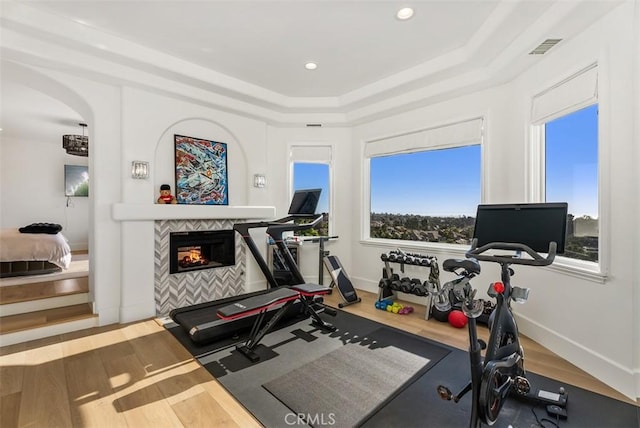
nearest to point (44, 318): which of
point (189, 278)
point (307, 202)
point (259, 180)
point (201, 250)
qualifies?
point (189, 278)

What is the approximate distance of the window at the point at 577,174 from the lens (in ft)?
8.38

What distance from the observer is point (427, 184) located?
4.45 meters

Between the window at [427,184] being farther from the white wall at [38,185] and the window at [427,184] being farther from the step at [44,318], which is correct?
the white wall at [38,185]

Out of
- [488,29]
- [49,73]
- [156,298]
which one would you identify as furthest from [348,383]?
[49,73]

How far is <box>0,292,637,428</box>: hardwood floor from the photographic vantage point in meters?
1.87

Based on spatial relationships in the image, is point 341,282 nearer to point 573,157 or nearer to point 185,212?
point 185,212

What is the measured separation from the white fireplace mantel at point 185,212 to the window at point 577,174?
11.7 feet

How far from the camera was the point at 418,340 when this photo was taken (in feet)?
9.74

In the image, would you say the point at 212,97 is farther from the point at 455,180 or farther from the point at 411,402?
the point at 411,402

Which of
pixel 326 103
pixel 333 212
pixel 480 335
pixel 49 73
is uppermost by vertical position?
pixel 326 103

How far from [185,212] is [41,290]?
6.88 ft

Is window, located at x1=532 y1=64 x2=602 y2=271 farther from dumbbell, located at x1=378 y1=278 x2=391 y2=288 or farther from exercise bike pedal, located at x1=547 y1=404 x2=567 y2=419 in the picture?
dumbbell, located at x1=378 y1=278 x2=391 y2=288

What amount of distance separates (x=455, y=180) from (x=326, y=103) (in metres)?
2.27

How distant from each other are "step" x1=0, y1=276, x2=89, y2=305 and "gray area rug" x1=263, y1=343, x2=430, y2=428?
325 cm
